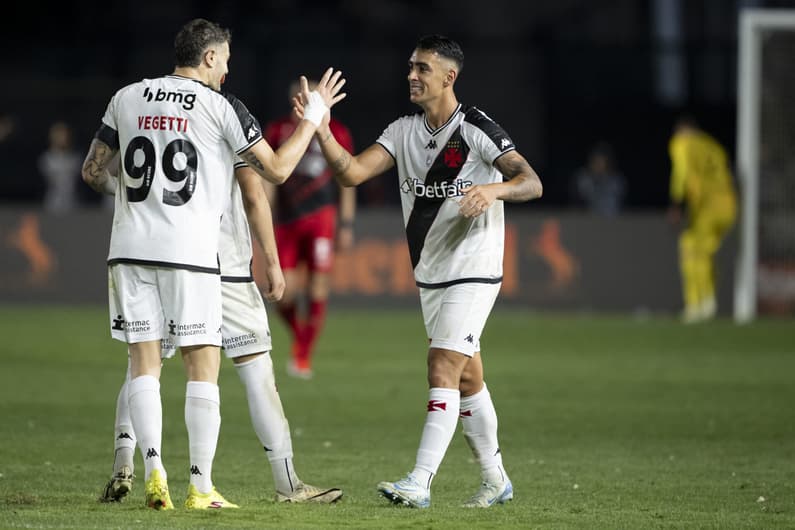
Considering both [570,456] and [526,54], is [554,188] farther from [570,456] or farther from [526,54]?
[570,456]

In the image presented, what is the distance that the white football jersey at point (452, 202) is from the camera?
23.3 ft

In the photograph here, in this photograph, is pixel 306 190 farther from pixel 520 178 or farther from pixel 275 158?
pixel 275 158

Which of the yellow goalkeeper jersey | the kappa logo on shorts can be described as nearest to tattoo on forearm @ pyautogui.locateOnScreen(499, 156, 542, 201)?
the kappa logo on shorts

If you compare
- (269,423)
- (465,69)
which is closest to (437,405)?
(269,423)

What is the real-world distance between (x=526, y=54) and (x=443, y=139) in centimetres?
2148

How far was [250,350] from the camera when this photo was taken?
22.6 feet

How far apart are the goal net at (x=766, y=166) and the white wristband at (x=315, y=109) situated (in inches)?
586

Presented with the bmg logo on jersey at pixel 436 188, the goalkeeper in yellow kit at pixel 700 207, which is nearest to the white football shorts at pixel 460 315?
the bmg logo on jersey at pixel 436 188

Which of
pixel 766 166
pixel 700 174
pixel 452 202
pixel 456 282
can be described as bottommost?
pixel 456 282

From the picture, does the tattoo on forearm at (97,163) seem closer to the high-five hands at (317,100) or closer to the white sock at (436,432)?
the high-five hands at (317,100)

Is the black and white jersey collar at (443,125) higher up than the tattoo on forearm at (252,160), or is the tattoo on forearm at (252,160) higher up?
the black and white jersey collar at (443,125)

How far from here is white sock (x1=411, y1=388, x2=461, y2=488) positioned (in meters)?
6.79

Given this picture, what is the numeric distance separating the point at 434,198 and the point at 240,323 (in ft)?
3.72

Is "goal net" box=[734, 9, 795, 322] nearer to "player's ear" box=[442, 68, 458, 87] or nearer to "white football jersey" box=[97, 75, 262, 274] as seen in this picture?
"player's ear" box=[442, 68, 458, 87]
